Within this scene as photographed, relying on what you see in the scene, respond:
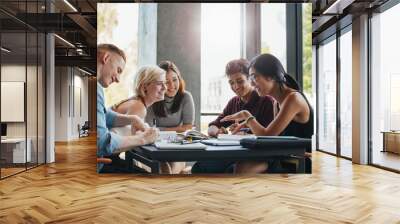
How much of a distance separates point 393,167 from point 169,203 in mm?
4531

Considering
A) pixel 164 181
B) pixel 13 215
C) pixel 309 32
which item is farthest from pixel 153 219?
pixel 309 32

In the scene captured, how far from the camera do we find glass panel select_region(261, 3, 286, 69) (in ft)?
19.2

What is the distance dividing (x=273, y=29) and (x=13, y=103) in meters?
4.61

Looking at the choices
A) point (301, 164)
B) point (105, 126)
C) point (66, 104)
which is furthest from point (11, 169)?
point (66, 104)

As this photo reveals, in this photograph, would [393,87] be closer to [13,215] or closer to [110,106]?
[110,106]

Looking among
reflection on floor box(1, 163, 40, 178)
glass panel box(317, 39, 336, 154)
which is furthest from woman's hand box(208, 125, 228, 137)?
glass panel box(317, 39, 336, 154)

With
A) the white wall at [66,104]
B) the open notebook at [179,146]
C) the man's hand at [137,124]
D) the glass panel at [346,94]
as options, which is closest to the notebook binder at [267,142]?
the open notebook at [179,146]

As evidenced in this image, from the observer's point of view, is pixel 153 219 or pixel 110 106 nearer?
pixel 153 219

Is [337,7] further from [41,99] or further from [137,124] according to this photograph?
[41,99]

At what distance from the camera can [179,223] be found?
11.2 ft

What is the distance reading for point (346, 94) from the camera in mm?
8352

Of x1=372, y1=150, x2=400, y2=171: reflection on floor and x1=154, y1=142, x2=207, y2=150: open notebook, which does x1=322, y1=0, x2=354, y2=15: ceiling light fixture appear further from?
x1=154, y1=142, x2=207, y2=150: open notebook

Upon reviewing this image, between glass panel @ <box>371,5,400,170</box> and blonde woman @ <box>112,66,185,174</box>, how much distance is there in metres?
3.88

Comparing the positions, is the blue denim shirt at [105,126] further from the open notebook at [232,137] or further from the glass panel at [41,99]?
the glass panel at [41,99]
